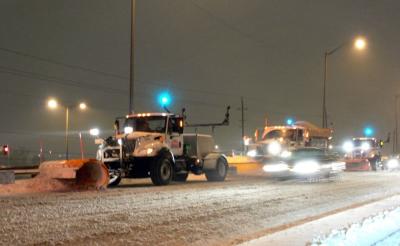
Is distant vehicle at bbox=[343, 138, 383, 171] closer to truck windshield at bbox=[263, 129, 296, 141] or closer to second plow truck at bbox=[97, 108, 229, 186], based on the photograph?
truck windshield at bbox=[263, 129, 296, 141]

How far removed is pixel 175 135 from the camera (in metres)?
21.5

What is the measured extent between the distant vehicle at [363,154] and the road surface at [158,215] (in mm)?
23650

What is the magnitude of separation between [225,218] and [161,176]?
831cm

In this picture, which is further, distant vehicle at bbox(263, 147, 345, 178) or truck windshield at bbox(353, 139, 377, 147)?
truck windshield at bbox(353, 139, 377, 147)

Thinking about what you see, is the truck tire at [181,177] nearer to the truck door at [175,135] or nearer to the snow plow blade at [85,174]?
the truck door at [175,135]

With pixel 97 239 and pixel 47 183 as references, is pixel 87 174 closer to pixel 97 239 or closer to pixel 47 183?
pixel 47 183

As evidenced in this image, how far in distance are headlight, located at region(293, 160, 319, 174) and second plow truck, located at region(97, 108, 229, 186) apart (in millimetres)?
3720

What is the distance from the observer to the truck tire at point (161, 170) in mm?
19625

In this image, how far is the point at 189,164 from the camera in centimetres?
2267

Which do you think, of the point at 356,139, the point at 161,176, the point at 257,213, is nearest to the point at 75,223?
the point at 257,213

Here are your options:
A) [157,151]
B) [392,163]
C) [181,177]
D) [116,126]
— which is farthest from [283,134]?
[392,163]

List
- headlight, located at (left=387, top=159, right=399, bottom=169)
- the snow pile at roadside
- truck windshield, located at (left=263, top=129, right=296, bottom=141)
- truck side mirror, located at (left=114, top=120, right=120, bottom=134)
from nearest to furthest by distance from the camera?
the snow pile at roadside, truck side mirror, located at (left=114, top=120, right=120, bottom=134), truck windshield, located at (left=263, top=129, right=296, bottom=141), headlight, located at (left=387, top=159, right=399, bottom=169)

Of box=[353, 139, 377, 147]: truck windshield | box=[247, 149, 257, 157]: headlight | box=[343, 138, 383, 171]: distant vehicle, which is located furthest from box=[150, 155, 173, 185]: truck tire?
box=[353, 139, 377, 147]: truck windshield

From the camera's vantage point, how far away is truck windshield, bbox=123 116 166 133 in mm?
21000
